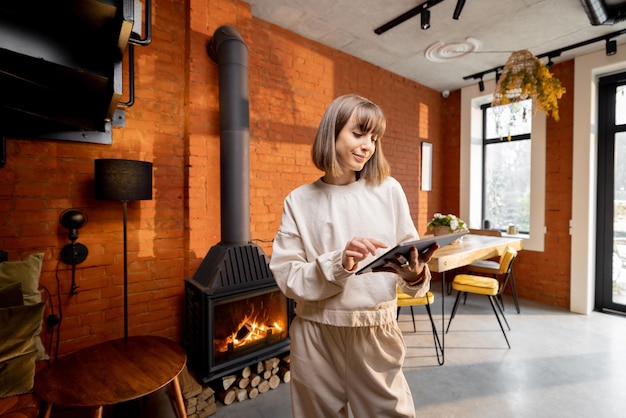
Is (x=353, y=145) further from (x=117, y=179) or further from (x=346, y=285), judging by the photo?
(x=117, y=179)

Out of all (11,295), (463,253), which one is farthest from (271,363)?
(463,253)

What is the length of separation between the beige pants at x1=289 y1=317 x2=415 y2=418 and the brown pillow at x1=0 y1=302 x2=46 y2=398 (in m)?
1.26

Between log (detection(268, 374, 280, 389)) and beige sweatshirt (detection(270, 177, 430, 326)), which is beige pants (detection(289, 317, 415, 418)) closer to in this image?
beige sweatshirt (detection(270, 177, 430, 326))

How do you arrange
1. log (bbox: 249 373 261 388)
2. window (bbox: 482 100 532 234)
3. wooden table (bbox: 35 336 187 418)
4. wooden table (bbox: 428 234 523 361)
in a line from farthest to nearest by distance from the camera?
window (bbox: 482 100 532 234) < wooden table (bbox: 428 234 523 361) < log (bbox: 249 373 261 388) < wooden table (bbox: 35 336 187 418)

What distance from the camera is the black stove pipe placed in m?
2.37

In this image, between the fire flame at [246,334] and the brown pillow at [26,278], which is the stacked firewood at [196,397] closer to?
the fire flame at [246,334]

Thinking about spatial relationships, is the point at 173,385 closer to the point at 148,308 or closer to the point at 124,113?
the point at 148,308

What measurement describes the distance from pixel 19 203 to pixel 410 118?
169 inches

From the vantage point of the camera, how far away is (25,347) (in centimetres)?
145

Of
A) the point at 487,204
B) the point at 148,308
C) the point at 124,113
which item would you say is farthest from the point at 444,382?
the point at 487,204

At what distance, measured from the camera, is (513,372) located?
98.3 inches

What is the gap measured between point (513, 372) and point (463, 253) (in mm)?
957

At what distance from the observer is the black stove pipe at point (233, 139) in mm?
2369

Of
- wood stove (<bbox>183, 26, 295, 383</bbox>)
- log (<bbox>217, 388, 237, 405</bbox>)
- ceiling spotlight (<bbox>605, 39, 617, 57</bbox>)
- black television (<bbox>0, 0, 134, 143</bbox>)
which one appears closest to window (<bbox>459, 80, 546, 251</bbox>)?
ceiling spotlight (<bbox>605, 39, 617, 57</bbox>)
